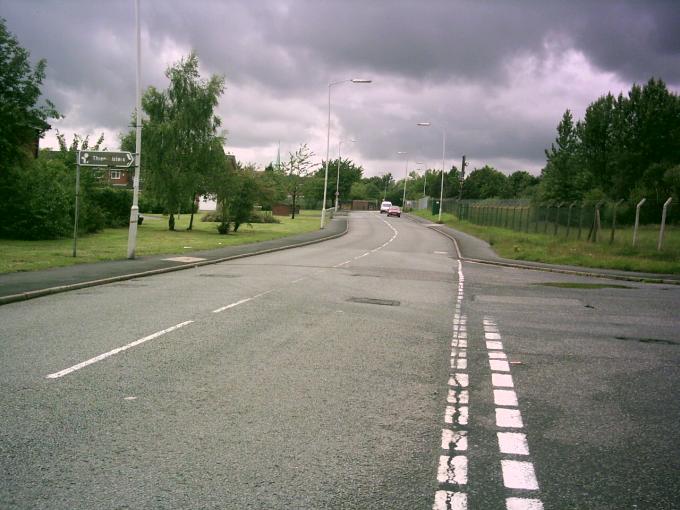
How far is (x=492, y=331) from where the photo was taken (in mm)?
9664

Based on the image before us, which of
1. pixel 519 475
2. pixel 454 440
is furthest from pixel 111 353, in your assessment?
pixel 519 475

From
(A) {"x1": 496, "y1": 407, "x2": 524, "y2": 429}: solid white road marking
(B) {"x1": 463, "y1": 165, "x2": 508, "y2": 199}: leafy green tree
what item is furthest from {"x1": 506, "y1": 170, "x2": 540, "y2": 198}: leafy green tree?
(A) {"x1": 496, "y1": 407, "x2": 524, "y2": 429}: solid white road marking

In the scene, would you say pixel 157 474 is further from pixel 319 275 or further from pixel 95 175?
pixel 95 175

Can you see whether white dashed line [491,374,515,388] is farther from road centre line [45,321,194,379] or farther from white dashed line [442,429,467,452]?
road centre line [45,321,194,379]

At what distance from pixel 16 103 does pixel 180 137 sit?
14717 millimetres

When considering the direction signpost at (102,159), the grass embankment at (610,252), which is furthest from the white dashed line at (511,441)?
the grass embankment at (610,252)

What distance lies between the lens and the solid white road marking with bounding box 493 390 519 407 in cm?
580

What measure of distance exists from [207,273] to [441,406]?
507 inches

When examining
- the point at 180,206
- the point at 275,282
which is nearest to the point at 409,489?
the point at 275,282

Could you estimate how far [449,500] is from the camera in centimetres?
376

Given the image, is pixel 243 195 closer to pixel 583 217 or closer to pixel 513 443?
pixel 583 217

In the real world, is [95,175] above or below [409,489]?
above

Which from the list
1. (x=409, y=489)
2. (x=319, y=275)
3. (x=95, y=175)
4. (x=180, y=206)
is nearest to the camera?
(x=409, y=489)

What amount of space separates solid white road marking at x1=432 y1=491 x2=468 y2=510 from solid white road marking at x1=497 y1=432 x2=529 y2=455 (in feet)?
2.99
